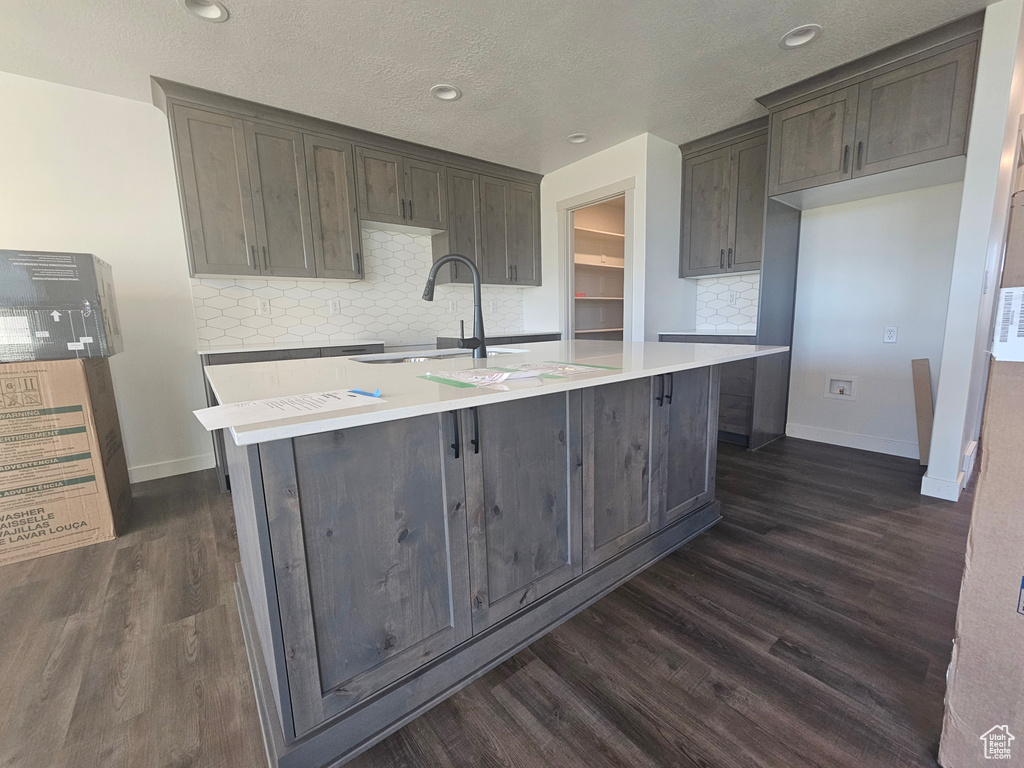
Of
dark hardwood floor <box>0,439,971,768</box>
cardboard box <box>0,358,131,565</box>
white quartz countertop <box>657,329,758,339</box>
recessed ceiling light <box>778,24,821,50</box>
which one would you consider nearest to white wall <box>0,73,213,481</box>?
cardboard box <box>0,358,131,565</box>

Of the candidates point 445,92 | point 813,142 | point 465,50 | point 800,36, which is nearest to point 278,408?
point 465,50

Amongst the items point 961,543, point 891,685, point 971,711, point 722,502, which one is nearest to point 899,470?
point 961,543

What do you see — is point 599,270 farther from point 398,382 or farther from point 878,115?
point 398,382

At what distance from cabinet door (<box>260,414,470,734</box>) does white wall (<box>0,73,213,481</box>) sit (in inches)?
109

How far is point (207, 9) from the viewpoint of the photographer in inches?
75.7

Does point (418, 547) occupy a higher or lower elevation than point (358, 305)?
lower

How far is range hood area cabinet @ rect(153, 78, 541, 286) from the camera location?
2.67 m

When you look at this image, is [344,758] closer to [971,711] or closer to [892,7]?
[971,711]

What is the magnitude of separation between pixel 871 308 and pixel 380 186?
3842mm

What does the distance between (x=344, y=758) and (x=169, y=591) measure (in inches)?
47.9

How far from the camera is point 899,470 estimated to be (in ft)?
9.25

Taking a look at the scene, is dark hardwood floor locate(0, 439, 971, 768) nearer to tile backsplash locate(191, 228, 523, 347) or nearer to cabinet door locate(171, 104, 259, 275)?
tile backsplash locate(191, 228, 523, 347)

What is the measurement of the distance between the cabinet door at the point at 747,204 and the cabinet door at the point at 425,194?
240cm

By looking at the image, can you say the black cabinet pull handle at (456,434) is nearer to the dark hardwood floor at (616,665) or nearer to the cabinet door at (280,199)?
the dark hardwood floor at (616,665)
